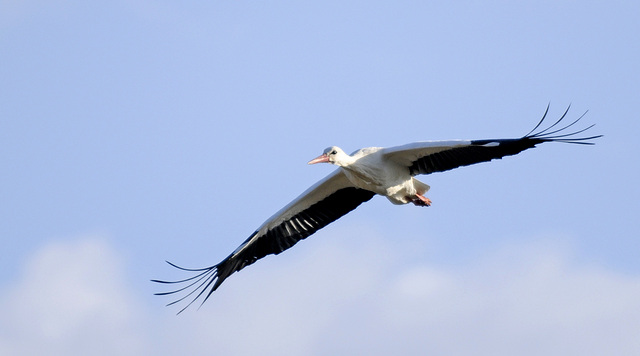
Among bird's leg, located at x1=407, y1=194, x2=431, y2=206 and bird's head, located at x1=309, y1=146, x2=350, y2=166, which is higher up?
bird's head, located at x1=309, y1=146, x2=350, y2=166

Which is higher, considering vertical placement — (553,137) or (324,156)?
(324,156)

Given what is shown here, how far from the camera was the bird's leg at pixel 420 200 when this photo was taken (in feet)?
50.0

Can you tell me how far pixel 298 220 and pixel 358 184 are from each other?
1198mm

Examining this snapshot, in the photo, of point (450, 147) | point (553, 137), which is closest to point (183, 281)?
point (450, 147)

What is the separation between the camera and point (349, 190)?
1591 centimetres

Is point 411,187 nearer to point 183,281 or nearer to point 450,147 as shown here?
point 450,147

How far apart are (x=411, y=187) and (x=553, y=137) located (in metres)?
2.18

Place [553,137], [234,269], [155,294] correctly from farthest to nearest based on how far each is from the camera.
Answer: [234,269], [155,294], [553,137]

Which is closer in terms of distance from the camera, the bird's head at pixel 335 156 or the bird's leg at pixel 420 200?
the bird's head at pixel 335 156

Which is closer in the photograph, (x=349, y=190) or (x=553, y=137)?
(x=553, y=137)

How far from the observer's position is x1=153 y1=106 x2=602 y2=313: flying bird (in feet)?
46.4

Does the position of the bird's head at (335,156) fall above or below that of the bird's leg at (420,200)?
above

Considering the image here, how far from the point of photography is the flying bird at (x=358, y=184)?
14.1m

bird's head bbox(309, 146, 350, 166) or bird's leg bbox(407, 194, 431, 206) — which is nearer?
bird's head bbox(309, 146, 350, 166)
